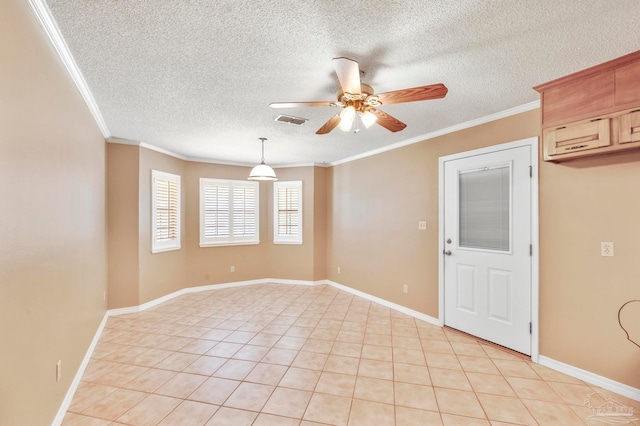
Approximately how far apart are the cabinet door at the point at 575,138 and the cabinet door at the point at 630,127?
0.07 m

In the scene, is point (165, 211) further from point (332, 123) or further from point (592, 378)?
point (592, 378)

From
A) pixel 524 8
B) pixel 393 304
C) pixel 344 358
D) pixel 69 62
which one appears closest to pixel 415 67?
pixel 524 8

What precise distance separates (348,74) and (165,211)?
13.8 feet

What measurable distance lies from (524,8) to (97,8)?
2.35 metres

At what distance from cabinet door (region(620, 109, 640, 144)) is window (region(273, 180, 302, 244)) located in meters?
4.67

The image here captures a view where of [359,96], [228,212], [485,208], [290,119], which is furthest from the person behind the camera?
[228,212]

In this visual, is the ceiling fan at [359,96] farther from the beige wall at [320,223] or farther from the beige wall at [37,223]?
the beige wall at [320,223]

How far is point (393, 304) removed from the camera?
4426 millimetres

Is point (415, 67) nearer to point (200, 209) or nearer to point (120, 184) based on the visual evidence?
point (120, 184)

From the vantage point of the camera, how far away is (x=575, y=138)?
233 cm

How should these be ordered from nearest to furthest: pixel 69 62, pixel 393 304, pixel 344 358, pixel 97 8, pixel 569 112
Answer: pixel 97 8, pixel 69 62, pixel 569 112, pixel 344 358, pixel 393 304

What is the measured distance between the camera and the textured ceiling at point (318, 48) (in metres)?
1.54

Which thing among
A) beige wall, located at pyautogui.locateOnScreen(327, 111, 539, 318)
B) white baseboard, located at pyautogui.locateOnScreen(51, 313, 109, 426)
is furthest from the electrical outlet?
white baseboard, located at pyautogui.locateOnScreen(51, 313, 109, 426)

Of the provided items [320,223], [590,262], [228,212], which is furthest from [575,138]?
[228,212]
